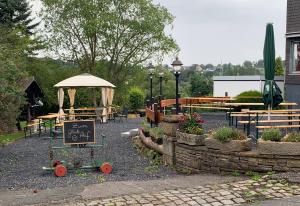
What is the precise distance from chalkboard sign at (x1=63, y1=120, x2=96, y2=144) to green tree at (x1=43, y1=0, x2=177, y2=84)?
2049cm

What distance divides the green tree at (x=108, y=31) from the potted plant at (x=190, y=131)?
2119 cm

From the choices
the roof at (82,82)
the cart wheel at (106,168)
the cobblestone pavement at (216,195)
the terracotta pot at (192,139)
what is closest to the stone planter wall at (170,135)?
the terracotta pot at (192,139)

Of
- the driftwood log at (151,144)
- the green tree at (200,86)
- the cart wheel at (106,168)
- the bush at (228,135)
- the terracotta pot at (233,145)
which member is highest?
the green tree at (200,86)

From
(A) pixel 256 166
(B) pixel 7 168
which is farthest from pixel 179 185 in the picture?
(B) pixel 7 168

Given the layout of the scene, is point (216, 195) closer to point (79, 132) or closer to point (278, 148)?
point (278, 148)

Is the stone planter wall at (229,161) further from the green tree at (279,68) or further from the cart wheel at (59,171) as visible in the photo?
the green tree at (279,68)

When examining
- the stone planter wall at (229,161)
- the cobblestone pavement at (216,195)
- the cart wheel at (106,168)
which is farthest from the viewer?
the cart wheel at (106,168)

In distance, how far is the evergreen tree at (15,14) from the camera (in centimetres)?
3362

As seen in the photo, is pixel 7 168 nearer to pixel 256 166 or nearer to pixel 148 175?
pixel 148 175

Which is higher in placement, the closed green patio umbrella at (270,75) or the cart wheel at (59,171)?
the closed green patio umbrella at (270,75)

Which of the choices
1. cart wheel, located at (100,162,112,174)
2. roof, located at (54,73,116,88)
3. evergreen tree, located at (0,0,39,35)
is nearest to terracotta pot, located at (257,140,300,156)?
cart wheel, located at (100,162,112,174)

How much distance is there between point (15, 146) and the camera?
663 inches

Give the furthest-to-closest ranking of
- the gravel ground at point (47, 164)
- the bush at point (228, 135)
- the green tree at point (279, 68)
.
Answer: the green tree at point (279, 68), the gravel ground at point (47, 164), the bush at point (228, 135)

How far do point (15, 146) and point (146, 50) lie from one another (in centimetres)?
1901
